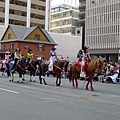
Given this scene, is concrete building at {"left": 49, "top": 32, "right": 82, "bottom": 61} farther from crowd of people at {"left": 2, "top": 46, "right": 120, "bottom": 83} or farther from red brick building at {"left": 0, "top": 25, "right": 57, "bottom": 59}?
crowd of people at {"left": 2, "top": 46, "right": 120, "bottom": 83}

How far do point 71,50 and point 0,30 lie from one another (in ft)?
71.0

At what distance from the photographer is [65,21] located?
125m

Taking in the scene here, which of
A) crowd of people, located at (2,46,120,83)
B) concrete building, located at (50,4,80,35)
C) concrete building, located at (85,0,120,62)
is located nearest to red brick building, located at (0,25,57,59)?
concrete building, located at (85,0,120,62)

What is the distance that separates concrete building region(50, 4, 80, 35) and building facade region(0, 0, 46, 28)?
23895 millimetres

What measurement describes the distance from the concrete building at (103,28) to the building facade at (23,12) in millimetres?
→ 15616

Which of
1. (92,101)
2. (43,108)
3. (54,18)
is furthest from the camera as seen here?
(54,18)

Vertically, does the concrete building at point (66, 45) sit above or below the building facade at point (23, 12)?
below

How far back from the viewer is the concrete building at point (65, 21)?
399 feet

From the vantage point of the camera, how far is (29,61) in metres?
22.6

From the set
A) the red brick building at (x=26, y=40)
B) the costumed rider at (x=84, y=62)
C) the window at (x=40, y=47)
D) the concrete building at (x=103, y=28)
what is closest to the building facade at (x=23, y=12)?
the concrete building at (x=103, y=28)

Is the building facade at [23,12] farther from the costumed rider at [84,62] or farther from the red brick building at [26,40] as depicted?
the costumed rider at [84,62]

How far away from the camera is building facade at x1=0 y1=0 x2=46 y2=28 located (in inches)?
3521

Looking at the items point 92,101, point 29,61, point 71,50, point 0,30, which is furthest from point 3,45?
point 92,101

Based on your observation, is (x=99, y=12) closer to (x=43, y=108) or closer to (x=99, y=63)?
(x=99, y=63)
